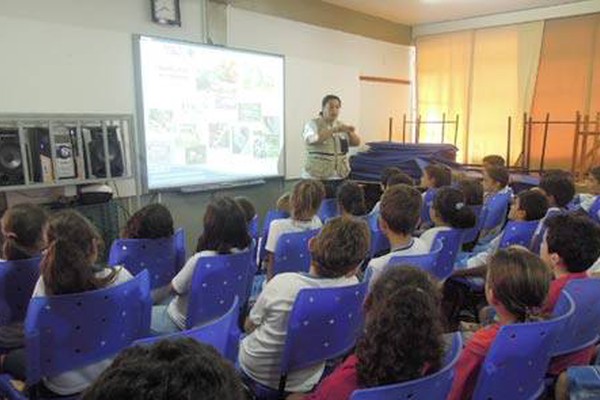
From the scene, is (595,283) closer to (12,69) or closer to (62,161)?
(62,161)

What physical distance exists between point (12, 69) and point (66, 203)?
106 cm

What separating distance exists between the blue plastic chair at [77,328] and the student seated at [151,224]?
760mm

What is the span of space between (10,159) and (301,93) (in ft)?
11.2

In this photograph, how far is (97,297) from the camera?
159 centimetres

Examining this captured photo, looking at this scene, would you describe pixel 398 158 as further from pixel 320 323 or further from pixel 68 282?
pixel 68 282

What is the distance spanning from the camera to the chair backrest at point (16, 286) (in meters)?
2.08

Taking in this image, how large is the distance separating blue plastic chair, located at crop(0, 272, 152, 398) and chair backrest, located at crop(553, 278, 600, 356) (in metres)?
1.50

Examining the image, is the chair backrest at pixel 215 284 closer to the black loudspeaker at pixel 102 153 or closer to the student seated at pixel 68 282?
the student seated at pixel 68 282

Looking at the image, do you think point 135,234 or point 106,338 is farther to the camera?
point 135,234

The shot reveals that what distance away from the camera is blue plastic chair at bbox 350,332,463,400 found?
987 millimetres

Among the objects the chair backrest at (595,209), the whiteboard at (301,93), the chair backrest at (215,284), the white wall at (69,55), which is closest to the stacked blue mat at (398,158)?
the whiteboard at (301,93)

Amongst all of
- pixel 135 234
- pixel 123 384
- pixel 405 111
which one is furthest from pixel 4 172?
pixel 405 111

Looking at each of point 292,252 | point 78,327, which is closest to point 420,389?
point 78,327

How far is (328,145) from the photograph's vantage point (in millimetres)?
5184
